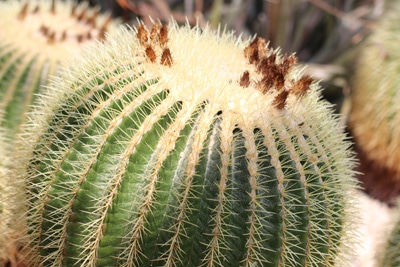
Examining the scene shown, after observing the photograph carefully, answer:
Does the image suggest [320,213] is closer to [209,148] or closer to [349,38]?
[209,148]

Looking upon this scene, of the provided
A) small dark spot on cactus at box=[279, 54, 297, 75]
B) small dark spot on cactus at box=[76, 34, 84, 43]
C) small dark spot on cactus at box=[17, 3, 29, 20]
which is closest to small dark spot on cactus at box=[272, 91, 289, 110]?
small dark spot on cactus at box=[279, 54, 297, 75]

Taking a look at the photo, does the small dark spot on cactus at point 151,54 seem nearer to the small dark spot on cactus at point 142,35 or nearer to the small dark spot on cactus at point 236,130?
the small dark spot on cactus at point 142,35

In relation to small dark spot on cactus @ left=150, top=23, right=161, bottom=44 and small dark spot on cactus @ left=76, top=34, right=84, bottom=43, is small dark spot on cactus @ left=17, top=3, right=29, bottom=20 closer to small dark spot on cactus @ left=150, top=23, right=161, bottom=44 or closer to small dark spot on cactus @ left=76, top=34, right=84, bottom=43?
small dark spot on cactus @ left=76, top=34, right=84, bottom=43

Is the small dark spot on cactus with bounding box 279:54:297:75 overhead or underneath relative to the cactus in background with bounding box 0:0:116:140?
underneath

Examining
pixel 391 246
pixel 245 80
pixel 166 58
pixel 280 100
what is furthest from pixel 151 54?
pixel 391 246

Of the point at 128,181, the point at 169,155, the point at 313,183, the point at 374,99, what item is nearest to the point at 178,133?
the point at 169,155

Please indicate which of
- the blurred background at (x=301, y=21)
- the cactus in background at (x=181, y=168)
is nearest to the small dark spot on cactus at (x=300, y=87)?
the cactus in background at (x=181, y=168)

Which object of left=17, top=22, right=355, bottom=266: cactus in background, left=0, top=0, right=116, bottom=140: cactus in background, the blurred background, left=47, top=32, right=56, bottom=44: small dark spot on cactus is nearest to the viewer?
left=17, top=22, right=355, bottom=266: cactus in background
